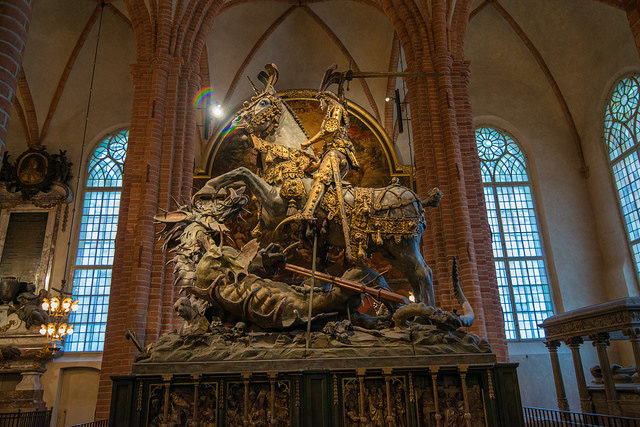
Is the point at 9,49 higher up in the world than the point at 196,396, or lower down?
higher up

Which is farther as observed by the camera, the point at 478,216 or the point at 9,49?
the point at 478,216

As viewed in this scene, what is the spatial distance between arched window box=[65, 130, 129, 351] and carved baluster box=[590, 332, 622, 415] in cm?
1240

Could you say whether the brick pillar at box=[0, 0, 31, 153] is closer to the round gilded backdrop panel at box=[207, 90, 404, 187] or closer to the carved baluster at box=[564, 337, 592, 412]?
the carved baluster at box=[564, 337, 592, 412]

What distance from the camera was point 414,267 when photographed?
5.73 metres

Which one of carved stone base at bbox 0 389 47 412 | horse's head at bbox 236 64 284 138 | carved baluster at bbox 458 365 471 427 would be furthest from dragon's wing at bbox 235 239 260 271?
carved stone base at bbox 0 389 47 412

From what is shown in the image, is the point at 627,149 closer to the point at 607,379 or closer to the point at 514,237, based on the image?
the point at 514,237

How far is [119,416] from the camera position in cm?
440

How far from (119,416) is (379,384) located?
232 centimetres

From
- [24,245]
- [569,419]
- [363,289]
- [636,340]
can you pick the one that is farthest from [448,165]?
[24,245]

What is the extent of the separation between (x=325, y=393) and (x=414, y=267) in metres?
1.91

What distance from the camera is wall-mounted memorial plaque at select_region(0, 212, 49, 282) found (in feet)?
48.5

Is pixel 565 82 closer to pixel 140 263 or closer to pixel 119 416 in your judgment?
pixel 140 263

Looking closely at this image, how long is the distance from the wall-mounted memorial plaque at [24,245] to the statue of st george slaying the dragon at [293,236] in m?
11.4

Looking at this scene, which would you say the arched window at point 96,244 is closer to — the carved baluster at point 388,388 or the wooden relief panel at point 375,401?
the wooden relief panel at point 375,401
